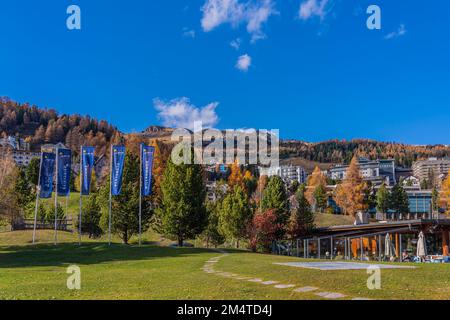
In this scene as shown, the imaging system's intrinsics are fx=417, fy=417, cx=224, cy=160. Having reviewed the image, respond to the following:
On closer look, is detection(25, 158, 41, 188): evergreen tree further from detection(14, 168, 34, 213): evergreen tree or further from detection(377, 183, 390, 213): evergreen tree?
detection(377, 183, 390, 213): evergreen tree

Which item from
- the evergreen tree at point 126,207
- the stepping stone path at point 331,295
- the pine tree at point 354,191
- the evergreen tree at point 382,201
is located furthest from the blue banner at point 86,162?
the evergreen tree at point 382,201

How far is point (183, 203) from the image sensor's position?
40750mm

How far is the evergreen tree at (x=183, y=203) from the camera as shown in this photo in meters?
40.9

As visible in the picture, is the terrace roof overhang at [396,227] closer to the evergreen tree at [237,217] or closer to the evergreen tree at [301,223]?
the evergreen tree at [301,223]

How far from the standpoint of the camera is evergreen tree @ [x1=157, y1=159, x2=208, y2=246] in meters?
40.9

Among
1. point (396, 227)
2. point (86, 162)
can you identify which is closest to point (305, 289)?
point (86, 162)

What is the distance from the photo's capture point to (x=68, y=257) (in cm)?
2972

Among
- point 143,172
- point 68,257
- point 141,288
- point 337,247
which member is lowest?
point 337,247

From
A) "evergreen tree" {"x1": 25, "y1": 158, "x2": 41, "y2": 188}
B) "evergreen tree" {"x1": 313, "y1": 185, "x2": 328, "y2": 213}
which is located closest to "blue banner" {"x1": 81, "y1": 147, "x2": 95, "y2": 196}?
"evergreen tree" {"x1": 25, "y1": 158, "x2": 41, "y2": 188}
